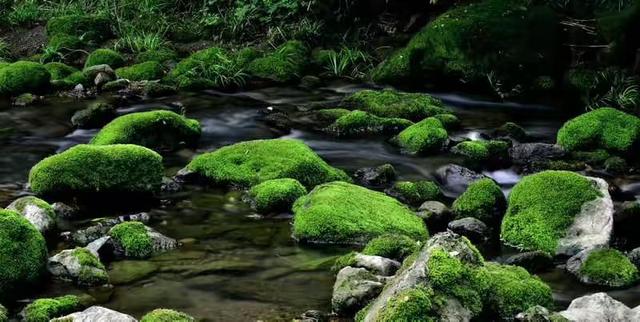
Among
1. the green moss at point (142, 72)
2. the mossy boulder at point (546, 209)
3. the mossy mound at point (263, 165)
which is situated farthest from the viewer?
the green moss at point (142, 72)

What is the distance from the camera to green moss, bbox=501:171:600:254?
758 centimetres

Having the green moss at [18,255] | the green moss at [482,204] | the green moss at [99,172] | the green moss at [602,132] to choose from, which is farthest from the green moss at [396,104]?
the green moss at [18,255]

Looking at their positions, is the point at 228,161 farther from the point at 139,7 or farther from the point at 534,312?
the point at 139,7

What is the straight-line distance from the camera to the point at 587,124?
1112cm

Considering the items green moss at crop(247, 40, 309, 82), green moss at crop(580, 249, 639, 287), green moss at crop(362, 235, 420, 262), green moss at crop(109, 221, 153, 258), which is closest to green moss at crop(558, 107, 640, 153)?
green moss at crop(580, 249, 639, 287)

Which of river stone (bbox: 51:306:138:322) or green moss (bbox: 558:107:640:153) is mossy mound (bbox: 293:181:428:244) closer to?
river stone (bbox: 51:306:138:322)

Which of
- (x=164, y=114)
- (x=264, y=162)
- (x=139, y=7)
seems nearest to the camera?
(x=264, y=162)

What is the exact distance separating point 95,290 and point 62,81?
1050cm

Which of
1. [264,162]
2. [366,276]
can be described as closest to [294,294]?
[366,276]

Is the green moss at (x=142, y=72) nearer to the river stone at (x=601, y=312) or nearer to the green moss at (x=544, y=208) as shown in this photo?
the green moss at (x=544, y=208)

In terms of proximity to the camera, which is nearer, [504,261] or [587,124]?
[504,261]

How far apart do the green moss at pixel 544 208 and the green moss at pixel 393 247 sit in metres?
1.45

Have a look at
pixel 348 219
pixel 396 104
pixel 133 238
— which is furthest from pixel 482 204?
pixel 396 104

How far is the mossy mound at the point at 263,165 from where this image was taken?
941cm
